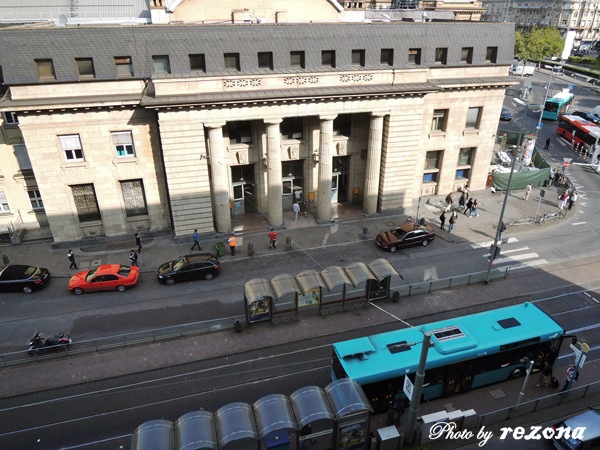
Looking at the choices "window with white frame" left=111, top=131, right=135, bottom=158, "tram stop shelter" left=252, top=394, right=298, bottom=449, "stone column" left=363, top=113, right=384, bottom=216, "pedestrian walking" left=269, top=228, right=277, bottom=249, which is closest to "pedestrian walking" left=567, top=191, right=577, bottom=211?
"stone column" left=363, top=113, right=384, bottom=216

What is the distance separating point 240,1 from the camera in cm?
4228

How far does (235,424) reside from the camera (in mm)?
15859

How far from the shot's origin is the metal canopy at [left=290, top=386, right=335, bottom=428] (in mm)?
16328

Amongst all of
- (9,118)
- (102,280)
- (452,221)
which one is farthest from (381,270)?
(9,118)

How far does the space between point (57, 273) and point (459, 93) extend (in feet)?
117

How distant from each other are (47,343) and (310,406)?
15025 mm

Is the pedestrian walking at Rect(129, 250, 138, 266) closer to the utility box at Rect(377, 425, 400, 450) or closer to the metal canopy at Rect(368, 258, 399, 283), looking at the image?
the metal canopy at Rect(368, 258, 399, 283)

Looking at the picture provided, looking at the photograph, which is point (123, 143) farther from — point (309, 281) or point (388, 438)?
point (388, 438)

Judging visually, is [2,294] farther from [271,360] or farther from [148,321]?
[271,360]

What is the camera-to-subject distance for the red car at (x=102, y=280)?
1123 inches

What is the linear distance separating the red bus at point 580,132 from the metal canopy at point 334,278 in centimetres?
4131

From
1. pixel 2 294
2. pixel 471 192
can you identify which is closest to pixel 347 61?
pixel 471 192

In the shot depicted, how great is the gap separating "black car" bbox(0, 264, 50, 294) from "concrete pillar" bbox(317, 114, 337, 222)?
21.0m

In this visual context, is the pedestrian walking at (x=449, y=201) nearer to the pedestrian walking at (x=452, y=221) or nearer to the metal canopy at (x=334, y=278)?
the pedestrian walking at (x=452, y=221)
